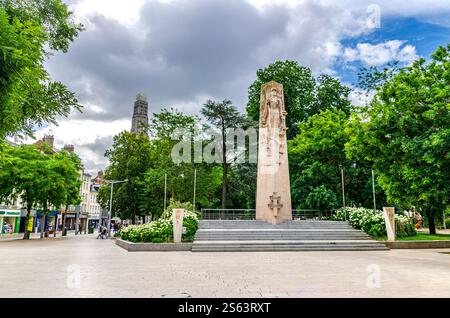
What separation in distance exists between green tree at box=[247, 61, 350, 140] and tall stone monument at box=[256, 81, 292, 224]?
1255 centimetres

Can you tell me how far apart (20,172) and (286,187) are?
21.7 meters

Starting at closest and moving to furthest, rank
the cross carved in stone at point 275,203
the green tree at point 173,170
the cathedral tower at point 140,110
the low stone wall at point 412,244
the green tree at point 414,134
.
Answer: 1. the green tree at point 414,134
2. the low stone wall at point 412,244
3. the cross carved in stone at point 275,203
4. the green tree at point 173,170
5. the cathedral tower at point 140,110

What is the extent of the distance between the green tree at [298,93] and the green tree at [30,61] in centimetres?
2922

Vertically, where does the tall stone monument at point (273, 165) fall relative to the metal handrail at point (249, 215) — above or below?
above

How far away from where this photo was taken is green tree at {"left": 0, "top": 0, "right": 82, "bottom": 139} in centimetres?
625

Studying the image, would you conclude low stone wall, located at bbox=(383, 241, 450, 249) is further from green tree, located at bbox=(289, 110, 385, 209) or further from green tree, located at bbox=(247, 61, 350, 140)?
green tree, located at bbox=(247, 61, 350, 140)

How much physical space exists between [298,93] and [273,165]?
18.1 metres

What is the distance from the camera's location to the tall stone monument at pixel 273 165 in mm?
25234

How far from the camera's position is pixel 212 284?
7.49 metres

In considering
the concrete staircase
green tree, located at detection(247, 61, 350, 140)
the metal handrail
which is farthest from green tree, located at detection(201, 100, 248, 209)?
the concrete staircase

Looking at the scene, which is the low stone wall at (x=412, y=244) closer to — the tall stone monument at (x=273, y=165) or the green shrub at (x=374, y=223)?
the green shrub at (x=374, y=223)

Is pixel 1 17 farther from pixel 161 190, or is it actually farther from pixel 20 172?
pixel 161 190

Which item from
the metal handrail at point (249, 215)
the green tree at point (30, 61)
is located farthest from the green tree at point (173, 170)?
the green tree at point (30, 61)
